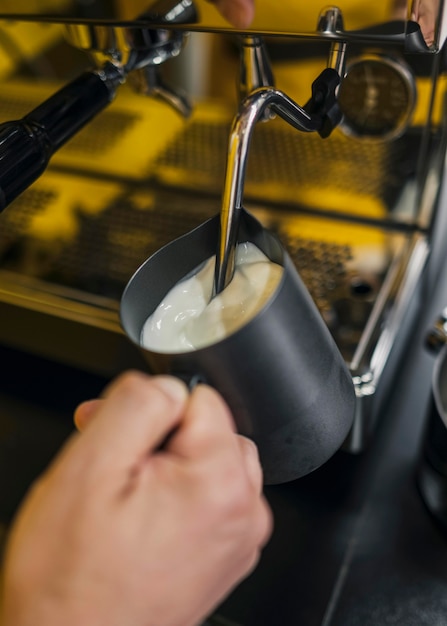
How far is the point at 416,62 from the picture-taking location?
56 cm

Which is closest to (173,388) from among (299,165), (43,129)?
(43,129)

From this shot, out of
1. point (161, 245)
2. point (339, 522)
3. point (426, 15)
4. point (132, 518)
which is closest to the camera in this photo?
point (132, 518)

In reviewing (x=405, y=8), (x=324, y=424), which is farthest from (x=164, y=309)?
(x=405, y=8)

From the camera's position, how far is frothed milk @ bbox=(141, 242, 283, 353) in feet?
1.09

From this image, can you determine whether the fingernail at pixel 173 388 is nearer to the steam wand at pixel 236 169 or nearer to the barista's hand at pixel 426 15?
the steam wand at pixel 236 169

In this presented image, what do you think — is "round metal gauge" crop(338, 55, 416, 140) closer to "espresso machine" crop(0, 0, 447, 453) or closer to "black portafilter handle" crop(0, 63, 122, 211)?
"espresso machine" crop(0, 0, 447, 453)

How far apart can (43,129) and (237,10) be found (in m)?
0.15

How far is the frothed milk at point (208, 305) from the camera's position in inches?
13.1

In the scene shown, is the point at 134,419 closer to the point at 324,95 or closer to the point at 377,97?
the point at 324,95

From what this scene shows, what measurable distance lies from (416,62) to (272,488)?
379 millimetres

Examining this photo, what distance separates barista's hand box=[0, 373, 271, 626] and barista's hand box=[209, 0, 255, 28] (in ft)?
0.86

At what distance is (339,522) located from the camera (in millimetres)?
558

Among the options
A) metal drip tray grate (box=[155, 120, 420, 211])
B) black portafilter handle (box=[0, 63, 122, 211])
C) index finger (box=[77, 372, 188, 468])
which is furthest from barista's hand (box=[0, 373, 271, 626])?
metal drip tray grate (box=[155, 120, 420, 211])

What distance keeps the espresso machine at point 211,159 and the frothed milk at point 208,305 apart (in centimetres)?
9
